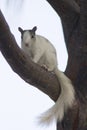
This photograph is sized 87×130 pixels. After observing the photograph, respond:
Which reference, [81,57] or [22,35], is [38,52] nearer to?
[22,35]

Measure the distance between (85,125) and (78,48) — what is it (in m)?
0.33

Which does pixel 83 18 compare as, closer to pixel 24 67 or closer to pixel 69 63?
pixel 69 63

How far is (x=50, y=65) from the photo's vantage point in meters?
2.13

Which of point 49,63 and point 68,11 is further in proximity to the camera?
point 49,63

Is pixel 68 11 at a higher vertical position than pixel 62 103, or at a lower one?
higher

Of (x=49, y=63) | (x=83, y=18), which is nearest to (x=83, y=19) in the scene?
(x=83, y=18)

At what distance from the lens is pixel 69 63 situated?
5.78 feet

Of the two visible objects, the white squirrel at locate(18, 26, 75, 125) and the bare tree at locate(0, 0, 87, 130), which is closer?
the bare tree at locate(0, 0, 87, 130)

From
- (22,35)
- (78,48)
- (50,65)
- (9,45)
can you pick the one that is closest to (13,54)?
(9,45)

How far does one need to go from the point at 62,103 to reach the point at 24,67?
1.05 feet

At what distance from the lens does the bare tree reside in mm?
1471

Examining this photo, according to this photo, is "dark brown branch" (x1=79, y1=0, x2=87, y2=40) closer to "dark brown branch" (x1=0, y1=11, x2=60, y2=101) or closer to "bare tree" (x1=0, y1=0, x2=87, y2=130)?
"bare tree" (x1=0, y1=0, x2=87, y2=130)

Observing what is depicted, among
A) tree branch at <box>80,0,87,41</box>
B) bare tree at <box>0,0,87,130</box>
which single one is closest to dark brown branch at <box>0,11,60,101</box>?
bare tree at <box>0,0,87,130</box>

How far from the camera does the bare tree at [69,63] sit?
4.83 ft
